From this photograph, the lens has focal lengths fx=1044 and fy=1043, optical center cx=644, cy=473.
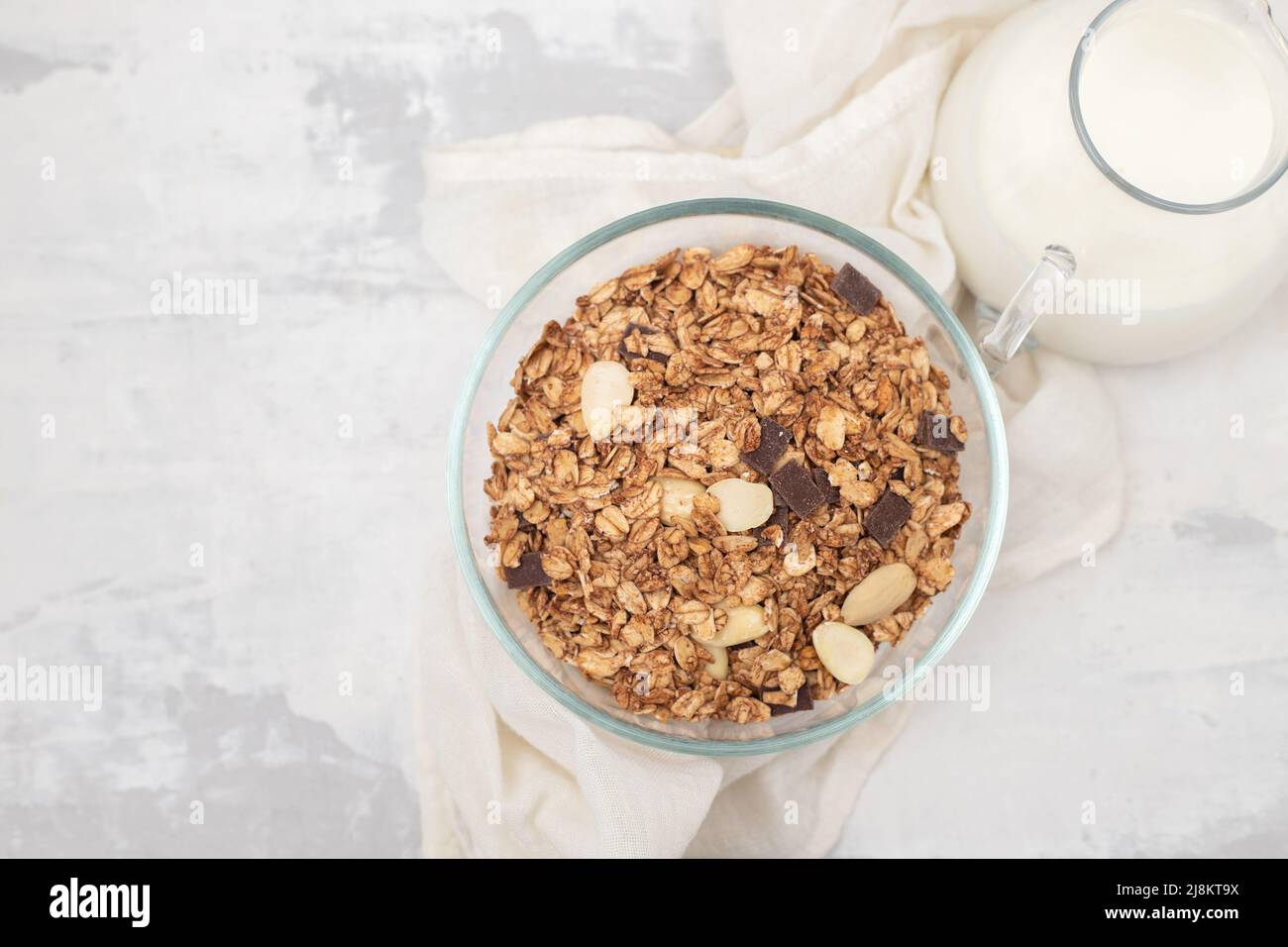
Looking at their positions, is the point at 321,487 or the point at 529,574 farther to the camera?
the point at 321,487

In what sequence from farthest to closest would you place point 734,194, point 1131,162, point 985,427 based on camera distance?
point 734,194, point 985,427, point 1131,162

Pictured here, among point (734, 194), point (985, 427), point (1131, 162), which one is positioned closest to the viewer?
point (1131, 162)

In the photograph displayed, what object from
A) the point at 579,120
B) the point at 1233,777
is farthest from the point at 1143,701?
the point at 579,120

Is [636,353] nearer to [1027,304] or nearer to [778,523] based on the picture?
[778,523]

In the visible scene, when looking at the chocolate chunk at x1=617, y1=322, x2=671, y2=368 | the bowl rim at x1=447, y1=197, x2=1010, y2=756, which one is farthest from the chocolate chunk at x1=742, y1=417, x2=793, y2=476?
the bowl rim at x1=447, y1=197, x2=1010, y2=756

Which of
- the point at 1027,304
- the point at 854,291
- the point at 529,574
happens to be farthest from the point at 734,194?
the point at 529,574
